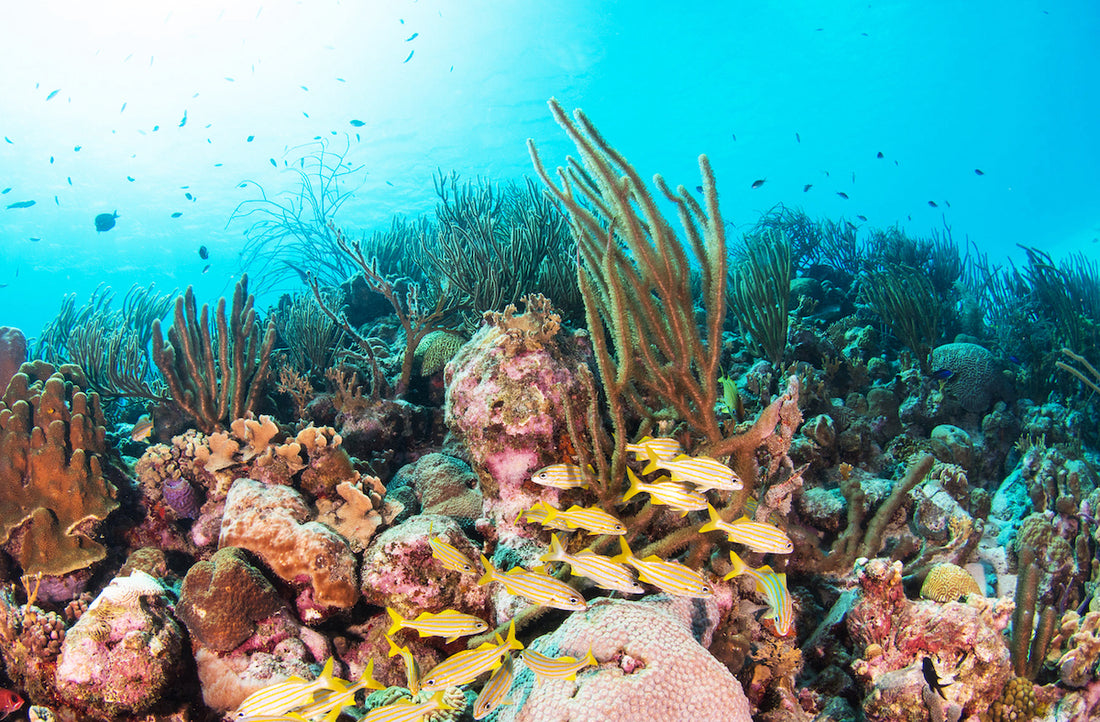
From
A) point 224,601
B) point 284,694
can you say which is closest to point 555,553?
point 284,694

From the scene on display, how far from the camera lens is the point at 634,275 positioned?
3070mm

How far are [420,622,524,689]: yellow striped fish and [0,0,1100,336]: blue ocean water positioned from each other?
31.3 metres

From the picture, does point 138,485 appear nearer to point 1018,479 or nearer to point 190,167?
point 1018,479

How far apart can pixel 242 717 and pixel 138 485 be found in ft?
11.5

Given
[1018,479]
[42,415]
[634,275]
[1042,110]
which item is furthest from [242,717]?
[1042,110]

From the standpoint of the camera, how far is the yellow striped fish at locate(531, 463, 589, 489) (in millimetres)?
2922

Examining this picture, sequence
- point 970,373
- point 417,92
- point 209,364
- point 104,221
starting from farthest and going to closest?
1. point 417,92
2. point 104,221
3. point 970,373
4. point 209,364

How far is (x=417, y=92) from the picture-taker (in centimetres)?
3919

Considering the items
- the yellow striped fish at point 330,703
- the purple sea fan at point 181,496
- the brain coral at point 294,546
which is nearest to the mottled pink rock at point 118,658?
the brain coral at point 294,546

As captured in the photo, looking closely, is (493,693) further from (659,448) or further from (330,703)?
(659,448)

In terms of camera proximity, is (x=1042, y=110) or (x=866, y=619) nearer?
(x=866, y=619)

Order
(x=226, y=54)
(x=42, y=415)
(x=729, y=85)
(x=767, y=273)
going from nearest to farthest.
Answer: (x=42, y=415) → (x=767, y=273) → (x=226, y=54) → (x=729, y=85)

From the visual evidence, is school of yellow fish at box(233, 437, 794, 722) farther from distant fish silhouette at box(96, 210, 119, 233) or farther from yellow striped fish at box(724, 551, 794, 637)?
distant fish silhouette at box(96, 210, 119, 233)

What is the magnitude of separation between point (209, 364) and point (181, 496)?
1.70m
